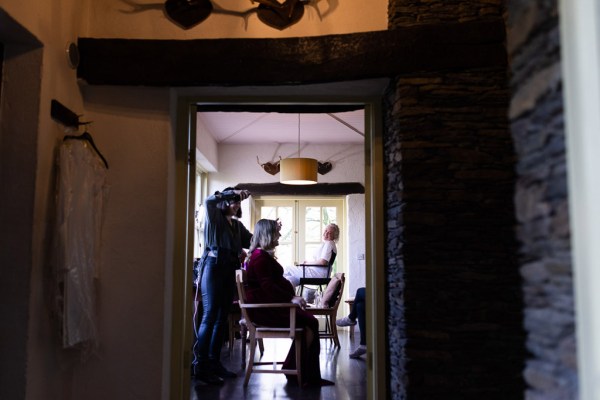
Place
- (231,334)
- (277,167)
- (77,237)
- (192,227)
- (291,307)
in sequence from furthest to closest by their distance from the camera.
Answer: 1. (277,167)
2. (231,334)
3. (291,307)
4. (192,227)
5. (77,237)

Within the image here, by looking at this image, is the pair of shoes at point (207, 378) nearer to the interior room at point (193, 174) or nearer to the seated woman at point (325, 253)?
the interior room at point (193, 174)

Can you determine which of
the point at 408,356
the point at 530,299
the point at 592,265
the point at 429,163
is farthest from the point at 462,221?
the point at 592,265

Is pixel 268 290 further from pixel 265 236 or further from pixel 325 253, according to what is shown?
pixel 325 253

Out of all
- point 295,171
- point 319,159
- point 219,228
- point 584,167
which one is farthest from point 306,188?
point 584,167

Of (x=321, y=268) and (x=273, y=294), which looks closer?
(x=273, y=294)

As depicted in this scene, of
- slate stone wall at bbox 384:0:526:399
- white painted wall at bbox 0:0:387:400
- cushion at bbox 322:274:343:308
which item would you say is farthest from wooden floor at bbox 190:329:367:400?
slate stone wall at bbox 384:0:526:399

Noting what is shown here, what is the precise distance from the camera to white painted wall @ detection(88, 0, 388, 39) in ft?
11.1

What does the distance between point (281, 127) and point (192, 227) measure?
434 cm

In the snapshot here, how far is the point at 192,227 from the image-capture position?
369 cm

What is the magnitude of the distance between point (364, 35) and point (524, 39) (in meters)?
2.06

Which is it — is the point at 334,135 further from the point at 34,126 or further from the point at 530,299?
the point at 530,299

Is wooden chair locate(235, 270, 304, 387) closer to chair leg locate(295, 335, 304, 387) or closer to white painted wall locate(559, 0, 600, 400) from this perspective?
chair leg locate(295, 335, 304, 387)

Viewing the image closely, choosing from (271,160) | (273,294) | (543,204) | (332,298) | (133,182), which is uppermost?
(271,160)

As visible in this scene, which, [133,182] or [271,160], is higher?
[271,160]
